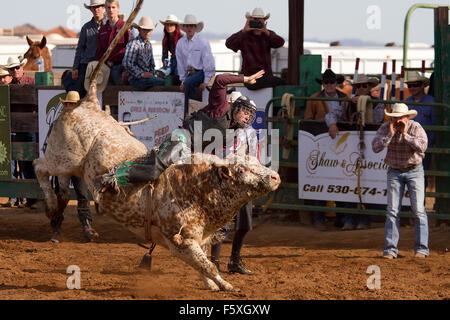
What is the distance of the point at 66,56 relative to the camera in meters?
21.2

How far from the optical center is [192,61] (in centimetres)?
1139

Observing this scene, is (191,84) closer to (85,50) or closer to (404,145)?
(85,50)

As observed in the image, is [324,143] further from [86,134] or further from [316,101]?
[86,134]

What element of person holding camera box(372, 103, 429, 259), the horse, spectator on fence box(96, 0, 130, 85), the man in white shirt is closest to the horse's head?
the horse

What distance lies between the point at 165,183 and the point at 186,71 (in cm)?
450

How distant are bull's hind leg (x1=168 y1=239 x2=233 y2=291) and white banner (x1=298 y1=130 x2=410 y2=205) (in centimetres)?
398

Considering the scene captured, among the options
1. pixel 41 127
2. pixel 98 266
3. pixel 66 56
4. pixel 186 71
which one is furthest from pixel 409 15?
pixel 66 56

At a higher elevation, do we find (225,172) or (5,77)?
(5,77)

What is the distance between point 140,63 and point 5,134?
7.60ft

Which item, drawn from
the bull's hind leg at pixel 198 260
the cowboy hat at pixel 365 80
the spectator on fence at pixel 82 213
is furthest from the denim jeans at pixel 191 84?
the bull's hind leg at pixel 198 260

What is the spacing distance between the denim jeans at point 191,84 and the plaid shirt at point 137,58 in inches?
30.0

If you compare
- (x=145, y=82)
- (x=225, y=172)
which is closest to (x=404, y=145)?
(x=225, y=172)

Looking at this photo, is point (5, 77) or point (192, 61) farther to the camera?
point (5, 77)

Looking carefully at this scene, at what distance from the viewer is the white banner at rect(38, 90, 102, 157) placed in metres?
11.9
